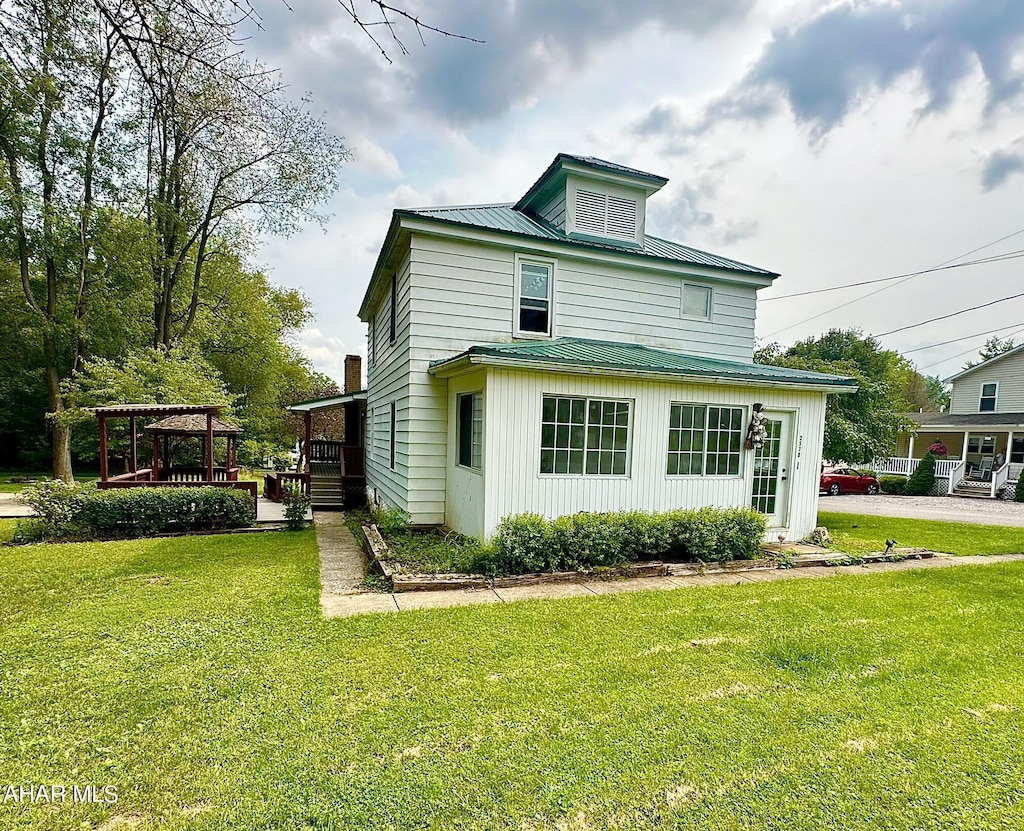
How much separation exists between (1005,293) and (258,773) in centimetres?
2572

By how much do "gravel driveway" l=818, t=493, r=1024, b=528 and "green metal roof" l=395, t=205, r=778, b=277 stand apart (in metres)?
9.40

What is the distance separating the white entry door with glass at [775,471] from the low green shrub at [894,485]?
61.6 feet

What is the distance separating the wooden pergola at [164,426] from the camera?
30.2 ft

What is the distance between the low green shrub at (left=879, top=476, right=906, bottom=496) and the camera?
21.5 m

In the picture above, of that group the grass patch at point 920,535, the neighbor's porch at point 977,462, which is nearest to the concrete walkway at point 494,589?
the grass patch at point 920,535

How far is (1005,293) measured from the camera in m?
17.2

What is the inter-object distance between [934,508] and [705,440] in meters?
14.6

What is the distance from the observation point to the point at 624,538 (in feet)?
21.1

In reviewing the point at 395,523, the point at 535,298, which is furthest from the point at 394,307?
the point at 395,523

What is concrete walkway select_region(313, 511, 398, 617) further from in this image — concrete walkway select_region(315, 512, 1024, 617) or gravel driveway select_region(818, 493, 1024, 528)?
gravel driveway select_region(818, 493, 1024, 528)

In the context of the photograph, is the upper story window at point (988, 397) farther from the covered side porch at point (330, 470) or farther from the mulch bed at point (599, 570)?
the covered side porch at point (330, 470)

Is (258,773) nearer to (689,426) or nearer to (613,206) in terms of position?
(689,426)

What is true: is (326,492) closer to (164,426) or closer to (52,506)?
(164,426)

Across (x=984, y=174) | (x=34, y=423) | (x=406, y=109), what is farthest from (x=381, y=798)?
(x=34, y=423)
